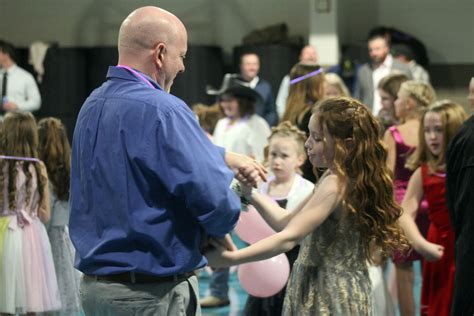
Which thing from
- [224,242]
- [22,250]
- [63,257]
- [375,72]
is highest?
[224,242]

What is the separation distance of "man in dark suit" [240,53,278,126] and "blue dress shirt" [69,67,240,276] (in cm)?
603

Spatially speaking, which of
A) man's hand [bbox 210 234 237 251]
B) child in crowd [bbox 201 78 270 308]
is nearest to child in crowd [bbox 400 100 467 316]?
man's hand [bbox 210 234 237 251]

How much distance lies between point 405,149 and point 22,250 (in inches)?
89.8

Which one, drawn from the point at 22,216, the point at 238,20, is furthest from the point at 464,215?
the point at 238,20

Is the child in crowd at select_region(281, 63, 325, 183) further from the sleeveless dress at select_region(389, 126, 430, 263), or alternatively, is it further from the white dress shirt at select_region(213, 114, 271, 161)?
the white dress shirt at select_region(213, 114, 271, 161)

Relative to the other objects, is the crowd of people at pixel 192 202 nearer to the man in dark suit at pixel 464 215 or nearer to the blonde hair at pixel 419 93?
the man in dark suit at pixel 464 215

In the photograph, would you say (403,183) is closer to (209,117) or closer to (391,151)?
(391,151)

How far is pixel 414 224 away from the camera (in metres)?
4.82

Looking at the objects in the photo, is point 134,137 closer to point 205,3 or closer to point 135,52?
point 135,52

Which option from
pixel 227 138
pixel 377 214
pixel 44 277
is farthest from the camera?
pixel 227 138

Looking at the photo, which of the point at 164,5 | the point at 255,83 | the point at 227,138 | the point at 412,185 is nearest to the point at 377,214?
the point at 412,185

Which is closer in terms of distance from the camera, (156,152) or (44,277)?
(156,152)

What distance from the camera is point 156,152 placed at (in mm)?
2709

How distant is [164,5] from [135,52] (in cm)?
830
